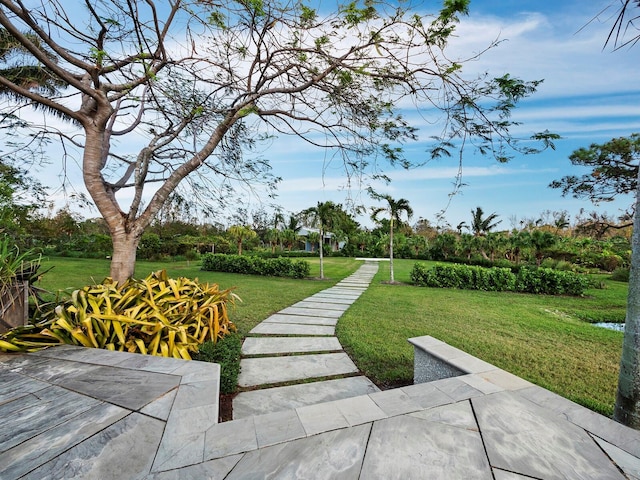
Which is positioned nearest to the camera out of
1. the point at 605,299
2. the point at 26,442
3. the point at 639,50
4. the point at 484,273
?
the point at 26,442

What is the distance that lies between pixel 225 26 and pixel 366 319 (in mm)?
5015

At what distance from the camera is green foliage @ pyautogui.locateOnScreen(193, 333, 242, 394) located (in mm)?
2596

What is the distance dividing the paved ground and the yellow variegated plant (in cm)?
57

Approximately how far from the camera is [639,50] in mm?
1869

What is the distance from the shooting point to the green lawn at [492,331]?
3.21 m

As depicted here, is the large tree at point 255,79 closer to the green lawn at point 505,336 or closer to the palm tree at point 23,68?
the palm tree at point 23,68

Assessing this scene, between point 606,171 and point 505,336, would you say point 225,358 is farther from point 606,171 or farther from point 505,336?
point 606,171

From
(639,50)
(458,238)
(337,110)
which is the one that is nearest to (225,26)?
(337,110)

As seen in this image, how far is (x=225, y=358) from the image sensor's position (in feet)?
9.46

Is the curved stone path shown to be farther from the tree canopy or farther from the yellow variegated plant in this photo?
the tree canopy

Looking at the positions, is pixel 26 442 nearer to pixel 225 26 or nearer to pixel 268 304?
pixel 225 26

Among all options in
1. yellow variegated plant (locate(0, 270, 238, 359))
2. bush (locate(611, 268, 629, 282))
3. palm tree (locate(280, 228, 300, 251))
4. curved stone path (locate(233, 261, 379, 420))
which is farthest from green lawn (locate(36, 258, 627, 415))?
palm tree (locate(280, 228, 300, 251))

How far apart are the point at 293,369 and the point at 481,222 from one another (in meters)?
29.6

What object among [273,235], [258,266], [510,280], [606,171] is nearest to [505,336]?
[510,280]
